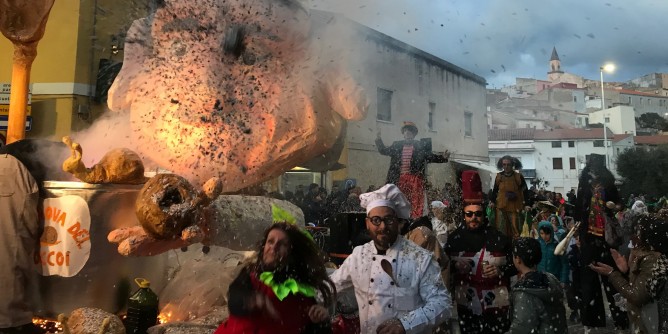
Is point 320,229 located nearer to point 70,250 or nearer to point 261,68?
point 261,68

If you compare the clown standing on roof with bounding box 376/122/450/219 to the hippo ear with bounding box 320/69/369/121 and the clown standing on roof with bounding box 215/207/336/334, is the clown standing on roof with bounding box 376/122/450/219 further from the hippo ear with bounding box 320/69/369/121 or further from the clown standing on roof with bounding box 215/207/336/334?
the clown standing on roof with bounding box 215/207/336/334

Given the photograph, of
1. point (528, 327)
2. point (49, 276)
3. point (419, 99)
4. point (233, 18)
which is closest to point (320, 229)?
point (233, 18)

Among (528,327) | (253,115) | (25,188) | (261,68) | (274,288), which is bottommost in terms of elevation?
(528,327)

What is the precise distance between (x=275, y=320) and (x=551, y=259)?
5.19 m

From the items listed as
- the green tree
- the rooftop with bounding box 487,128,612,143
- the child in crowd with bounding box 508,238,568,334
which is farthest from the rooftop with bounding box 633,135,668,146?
the child in crowd with bounding box 508,238,568,334

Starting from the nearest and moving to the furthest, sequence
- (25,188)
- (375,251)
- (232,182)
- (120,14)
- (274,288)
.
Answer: (274,288) < (375,251) < (25,188) < (232,182) < (120,14)

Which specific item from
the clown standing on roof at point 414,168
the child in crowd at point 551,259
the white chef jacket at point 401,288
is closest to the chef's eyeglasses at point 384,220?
the white chef jacket at point 401,288

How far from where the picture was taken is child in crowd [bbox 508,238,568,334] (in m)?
2.74

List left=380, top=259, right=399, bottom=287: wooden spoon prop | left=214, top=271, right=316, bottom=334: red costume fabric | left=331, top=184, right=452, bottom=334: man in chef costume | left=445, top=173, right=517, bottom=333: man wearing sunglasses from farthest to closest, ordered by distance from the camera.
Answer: left=445, top=173, right=517, bottom=333: man wearing sunglasses, left=380, top=259, right=399, bottom=287: wooden spoon prop, left=331, top=184, right=452, bottom=334: man in chef costume, left=214, top=271, right=316, bottom=334: red costume fabric

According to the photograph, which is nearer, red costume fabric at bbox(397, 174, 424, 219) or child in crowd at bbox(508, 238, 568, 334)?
child in crowd at bbox(508, 238, 568, 334)

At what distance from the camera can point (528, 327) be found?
2.72 m

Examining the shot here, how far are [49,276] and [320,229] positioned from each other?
129 inches

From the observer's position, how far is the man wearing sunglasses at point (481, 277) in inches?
127

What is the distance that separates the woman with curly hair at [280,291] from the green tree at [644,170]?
70.6 ft
